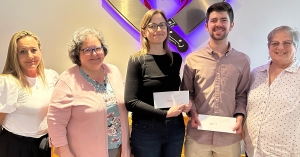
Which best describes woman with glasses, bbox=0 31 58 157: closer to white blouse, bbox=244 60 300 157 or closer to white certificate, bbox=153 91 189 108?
white certificate, bbox=153 91 189 108

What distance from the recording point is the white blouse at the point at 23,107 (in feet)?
5.37

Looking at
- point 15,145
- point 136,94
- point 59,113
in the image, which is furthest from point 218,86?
point 15,145

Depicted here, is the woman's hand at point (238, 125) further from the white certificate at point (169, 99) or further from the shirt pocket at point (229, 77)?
the white certificate at point (169, 99)

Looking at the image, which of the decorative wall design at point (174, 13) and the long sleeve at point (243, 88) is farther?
the decorative wall design at point (174, 13)

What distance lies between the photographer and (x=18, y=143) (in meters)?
1.72

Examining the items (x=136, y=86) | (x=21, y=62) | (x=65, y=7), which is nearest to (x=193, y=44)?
(x=136, y=86)

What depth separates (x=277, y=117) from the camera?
1.57m

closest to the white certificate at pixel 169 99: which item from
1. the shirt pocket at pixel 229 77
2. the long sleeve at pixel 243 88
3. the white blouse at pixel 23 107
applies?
the shirt pocket at pixel 229 77

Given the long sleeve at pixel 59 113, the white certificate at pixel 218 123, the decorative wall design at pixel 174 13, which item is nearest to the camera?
the long sleeve at pixel 59 113

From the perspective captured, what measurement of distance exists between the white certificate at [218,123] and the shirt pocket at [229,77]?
0.22 metres

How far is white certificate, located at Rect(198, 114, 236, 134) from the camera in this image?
1689mm

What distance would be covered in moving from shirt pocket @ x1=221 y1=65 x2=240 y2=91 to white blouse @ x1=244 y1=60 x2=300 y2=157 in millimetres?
166

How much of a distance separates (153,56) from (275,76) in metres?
0.86

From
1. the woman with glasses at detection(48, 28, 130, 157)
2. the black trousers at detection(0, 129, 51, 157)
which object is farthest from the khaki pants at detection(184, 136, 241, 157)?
the black trousers at detection(0, 129, 51, 157)
